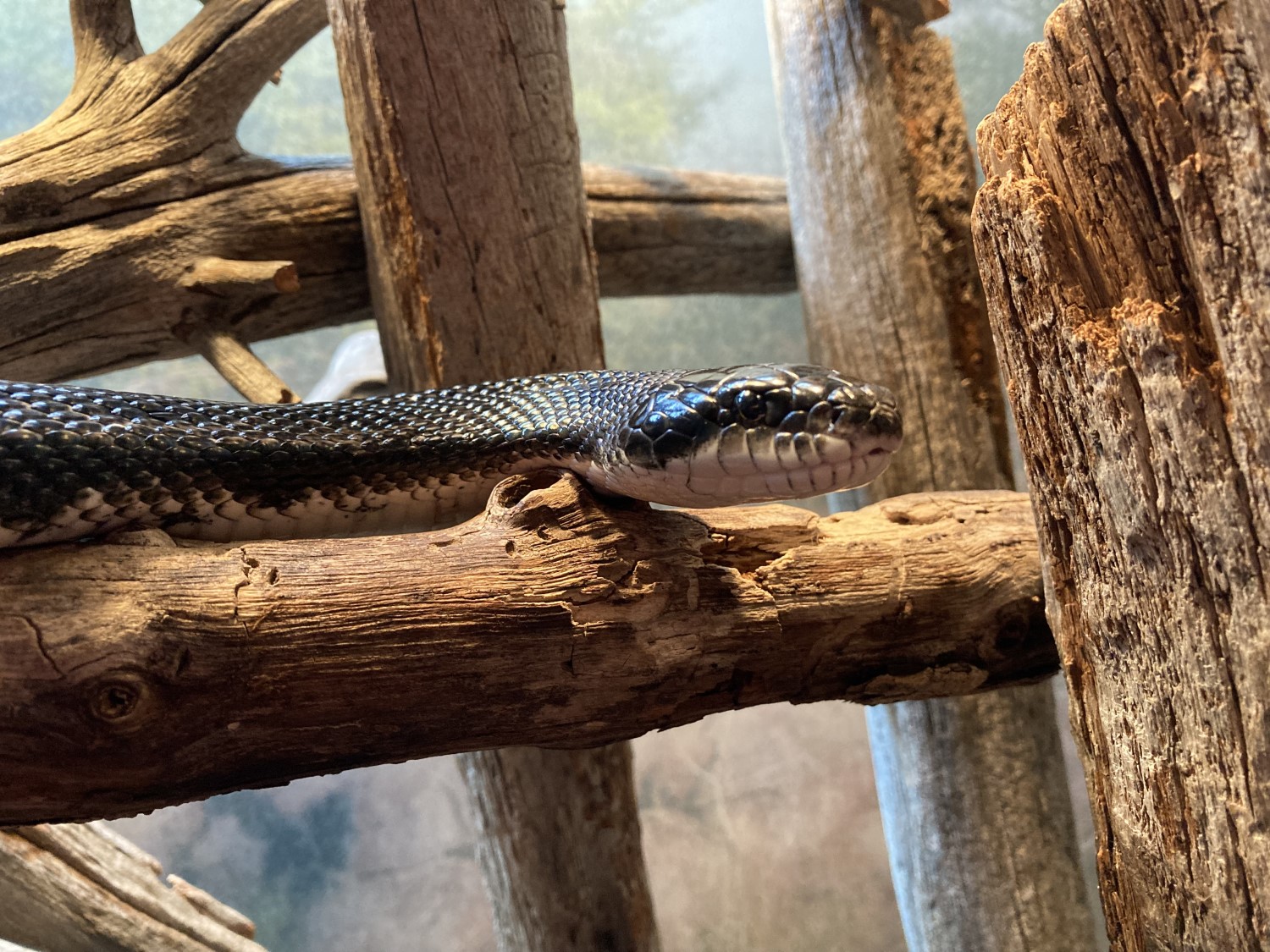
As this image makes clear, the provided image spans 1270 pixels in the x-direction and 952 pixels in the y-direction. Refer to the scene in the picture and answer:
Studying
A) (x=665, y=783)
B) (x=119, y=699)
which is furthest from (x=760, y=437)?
(x=665, y=783)

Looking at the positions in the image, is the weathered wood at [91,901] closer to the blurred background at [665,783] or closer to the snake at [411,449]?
the snake at [411,449]

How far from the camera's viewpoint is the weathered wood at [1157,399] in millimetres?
1111

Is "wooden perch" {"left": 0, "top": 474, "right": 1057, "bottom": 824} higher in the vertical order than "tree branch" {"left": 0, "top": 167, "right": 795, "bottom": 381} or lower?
lower

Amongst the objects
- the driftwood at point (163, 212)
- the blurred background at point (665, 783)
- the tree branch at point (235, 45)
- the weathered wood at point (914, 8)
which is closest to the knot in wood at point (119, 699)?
the driftwood at point (163, 212)

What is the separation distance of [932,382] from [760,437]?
1.64 metres

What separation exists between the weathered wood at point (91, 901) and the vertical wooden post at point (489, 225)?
0.89 metres

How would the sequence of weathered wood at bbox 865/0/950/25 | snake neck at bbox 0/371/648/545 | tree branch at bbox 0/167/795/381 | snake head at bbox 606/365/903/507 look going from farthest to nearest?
1. weathered wood at bbox 865/0/950/25
2. tree branch at bbox 0/167/795/381
3. snake head at bbox 606/365/903/507
4. snake neck at bbox 0/371/648/545

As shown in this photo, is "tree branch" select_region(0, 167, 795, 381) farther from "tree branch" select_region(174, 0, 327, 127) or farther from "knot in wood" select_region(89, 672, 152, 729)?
"knot in wood" select_region(89, 672, 152, 729)

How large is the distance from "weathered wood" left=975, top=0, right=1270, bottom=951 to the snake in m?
0.41

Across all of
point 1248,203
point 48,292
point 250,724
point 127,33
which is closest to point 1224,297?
point 1248,203

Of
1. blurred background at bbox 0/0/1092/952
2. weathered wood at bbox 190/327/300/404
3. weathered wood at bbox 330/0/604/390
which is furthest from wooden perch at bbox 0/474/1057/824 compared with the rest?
blurred background at bbox 0/0/1092/952

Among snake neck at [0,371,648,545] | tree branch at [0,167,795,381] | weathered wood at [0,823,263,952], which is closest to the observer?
snake neck at [0,371,648,545]

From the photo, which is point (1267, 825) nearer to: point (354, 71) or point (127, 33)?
point (354, 71)

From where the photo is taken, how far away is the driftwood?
246 centimetres
